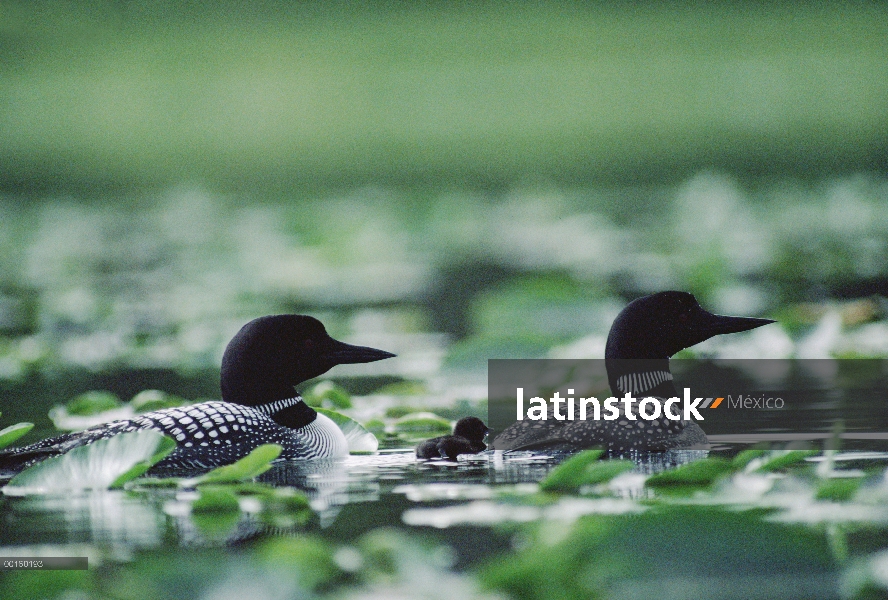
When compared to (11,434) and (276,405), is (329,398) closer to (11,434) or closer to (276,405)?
(276,405)

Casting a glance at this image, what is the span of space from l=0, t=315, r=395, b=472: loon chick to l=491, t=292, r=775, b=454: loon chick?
21.1 inches

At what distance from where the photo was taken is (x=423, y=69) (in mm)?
16203

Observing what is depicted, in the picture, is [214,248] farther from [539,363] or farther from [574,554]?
[574,554]

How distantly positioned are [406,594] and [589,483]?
2.99 feet

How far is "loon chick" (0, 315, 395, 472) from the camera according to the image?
11.5ft

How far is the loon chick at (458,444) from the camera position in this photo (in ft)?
11.9

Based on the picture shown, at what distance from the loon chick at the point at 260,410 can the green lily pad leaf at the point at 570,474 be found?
1.03m

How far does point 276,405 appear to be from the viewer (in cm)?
388

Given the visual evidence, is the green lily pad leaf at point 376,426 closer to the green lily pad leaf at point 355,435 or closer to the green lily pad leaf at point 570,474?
the green lily pad leaf at point 355,435

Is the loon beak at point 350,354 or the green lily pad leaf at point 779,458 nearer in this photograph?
the green lily pad leaf at point 779,458

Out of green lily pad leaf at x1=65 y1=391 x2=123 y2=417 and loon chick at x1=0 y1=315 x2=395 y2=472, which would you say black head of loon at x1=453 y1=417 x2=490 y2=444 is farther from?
green lily pad leaf at x1=65 y1=391 x2=123 y2=417

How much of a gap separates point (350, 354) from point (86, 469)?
1138mm

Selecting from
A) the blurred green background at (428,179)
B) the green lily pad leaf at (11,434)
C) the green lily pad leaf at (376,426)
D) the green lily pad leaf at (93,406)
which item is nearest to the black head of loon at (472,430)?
the green lily pad leaf at (376,426)

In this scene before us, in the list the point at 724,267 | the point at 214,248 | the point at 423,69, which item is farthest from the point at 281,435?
the point at 423,69
